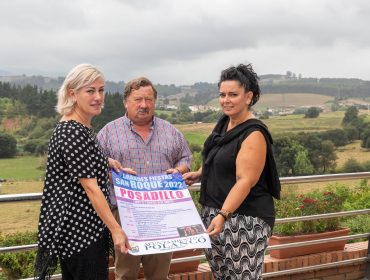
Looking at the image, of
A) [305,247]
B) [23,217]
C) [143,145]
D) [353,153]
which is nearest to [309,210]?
[305,247]

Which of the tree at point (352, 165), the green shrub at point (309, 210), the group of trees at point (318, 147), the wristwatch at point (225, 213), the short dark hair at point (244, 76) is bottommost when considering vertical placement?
the tree at point (352, 165)

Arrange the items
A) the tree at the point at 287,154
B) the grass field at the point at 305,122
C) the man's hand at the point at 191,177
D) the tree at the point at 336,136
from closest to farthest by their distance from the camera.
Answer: the man's hand at the point at 191,177, the tree at the point at 287,154, the tree at the point at 336,136, the grass field at the point at 305,122

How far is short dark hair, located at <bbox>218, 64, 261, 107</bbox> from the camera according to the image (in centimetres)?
261

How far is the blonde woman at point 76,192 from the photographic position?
2217 millimetres

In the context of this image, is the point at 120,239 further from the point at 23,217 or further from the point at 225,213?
the point at 23,217

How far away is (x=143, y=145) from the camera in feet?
9.19

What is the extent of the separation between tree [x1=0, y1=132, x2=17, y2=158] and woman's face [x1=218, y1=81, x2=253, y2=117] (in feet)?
186

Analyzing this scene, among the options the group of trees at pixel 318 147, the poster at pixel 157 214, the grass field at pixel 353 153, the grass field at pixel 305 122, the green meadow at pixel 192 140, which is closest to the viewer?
the poster at pixel 157 214

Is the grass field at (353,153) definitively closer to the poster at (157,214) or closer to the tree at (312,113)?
the tree at (312,113)

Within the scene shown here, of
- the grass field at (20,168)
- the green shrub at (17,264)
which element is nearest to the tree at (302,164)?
the grass field at (20,168)

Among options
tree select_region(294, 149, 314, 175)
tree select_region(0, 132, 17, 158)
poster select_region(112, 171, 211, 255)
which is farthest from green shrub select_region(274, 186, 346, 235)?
tree select_region(0, 132, 17, 158)

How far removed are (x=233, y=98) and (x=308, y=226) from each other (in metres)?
2.18

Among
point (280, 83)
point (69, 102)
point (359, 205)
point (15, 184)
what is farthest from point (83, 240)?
point (280, 83)

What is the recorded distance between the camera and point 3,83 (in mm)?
53281
